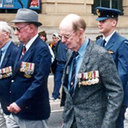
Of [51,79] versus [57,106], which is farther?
[51,79]

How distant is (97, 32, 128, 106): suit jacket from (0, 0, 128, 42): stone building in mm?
11537

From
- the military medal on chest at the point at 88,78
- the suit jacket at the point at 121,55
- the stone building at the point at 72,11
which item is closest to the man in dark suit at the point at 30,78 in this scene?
the suit jacket at the point at 121,55

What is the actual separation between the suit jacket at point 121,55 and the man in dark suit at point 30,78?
2.80 feet

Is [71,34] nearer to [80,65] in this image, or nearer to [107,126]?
[80,65]

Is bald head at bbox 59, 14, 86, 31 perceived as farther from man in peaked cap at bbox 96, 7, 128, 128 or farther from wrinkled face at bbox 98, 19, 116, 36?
wrinkled face at bbox 98, 19, 116, 36

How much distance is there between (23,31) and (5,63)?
85 cm

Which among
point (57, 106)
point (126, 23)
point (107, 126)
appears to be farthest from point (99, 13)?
point (126, 23)

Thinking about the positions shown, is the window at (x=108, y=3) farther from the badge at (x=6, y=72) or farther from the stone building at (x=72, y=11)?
the badge at (x=6, y=72)

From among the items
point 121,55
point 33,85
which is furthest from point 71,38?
point 121,55

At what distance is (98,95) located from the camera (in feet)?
13.3

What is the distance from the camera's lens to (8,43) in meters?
6.08

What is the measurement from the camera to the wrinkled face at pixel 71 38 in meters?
4.08

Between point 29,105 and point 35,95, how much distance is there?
0.13m

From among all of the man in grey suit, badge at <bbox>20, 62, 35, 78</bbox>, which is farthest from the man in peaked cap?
the man in grey suit
